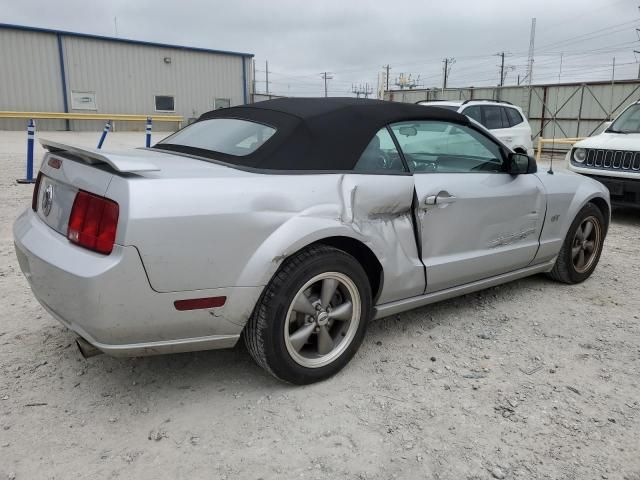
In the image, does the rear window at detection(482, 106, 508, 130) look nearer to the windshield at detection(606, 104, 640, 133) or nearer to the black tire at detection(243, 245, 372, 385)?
the windshield at detection(606, 104, 640, 133)

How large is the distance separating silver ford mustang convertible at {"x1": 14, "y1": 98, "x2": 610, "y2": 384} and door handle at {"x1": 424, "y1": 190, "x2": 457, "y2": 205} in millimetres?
11

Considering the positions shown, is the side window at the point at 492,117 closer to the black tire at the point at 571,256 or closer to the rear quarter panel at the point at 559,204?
the black tire at the point at 571,256

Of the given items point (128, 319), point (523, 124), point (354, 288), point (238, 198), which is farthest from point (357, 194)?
point (523, 124)

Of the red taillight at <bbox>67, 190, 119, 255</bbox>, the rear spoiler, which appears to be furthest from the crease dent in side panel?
the red taillight at <bbox>67, 190, 119, 255</bbox>

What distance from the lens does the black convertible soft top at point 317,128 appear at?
2717 millimetres

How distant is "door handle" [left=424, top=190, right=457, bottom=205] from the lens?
311 cm

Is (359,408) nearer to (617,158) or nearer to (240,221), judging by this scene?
Answer: (240,221)

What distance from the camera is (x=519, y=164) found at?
12.2 feet

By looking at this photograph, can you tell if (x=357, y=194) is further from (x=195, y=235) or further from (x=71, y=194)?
(x=71, y=194)

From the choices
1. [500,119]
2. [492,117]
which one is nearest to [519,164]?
[492,117]

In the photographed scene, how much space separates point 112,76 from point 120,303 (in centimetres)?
2554

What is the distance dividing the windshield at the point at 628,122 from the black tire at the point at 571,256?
13.1ft

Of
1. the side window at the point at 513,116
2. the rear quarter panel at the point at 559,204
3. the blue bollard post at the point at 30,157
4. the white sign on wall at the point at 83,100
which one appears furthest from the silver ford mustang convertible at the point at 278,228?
the white sign on wall at the point at 83,100

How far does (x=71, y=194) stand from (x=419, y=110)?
2106mm
